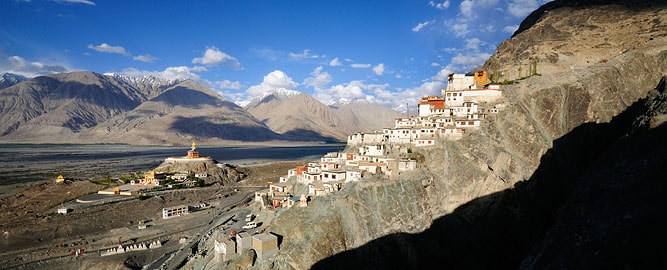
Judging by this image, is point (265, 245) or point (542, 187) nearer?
point (265, 245)

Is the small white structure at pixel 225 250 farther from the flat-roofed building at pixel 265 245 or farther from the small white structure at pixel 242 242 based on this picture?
the flat-roofed building at pixel 265 245

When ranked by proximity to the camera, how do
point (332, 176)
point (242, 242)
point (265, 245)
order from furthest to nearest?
1. point (332, 176)
2. point (242, 242)
3. point (265, 245)

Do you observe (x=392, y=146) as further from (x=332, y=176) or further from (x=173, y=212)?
(x=173, y=212)

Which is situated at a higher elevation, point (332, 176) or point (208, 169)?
point (332, 176)

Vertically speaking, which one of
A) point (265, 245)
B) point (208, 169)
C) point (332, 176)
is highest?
point (332, 176)

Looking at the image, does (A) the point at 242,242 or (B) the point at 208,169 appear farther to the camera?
(B) the point at 208,169

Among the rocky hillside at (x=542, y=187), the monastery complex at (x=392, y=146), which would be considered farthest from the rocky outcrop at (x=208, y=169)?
the rocky hillside at (x=542, y=187)

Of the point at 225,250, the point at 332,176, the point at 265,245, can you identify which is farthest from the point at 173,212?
the point at 265,245

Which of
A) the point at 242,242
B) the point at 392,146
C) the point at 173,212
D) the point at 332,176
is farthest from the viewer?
the point at 173,212

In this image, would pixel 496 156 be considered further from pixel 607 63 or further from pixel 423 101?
pixel 607 63

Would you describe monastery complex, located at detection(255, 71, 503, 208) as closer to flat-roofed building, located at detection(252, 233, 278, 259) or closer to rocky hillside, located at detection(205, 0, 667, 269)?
rocky hillside, located at detection(205, 0, 667, 269)

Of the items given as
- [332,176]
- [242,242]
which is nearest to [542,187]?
[332,176]

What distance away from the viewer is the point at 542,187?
47.5 m

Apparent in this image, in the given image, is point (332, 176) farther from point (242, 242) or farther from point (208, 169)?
point (208, 169)
